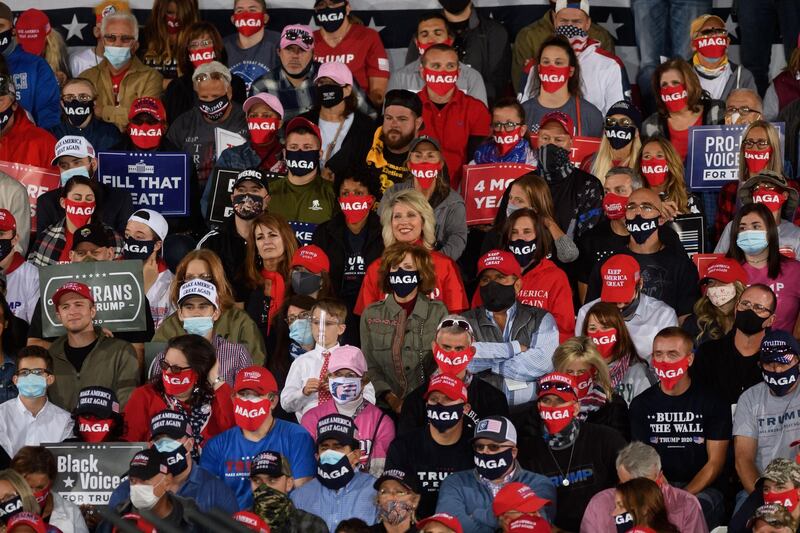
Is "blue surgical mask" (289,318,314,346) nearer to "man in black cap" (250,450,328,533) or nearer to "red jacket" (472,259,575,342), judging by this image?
"red jacket" (472,259,575,342)

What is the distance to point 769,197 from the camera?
1418 cm

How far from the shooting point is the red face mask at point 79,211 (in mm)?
14297

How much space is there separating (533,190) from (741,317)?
6.28 feet

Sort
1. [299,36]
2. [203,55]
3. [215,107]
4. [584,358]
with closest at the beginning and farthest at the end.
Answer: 1. [584,358]
2. [215,107]
3. [299,36]
4. [203,55]

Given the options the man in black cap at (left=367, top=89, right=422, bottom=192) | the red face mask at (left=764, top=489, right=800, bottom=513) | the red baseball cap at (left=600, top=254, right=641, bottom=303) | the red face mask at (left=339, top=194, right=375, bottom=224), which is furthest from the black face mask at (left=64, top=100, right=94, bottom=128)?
the red face mask at (left=764, top=489, right=800, bottom=513)

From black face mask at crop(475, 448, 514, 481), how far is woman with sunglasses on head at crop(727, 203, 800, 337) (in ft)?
9.26

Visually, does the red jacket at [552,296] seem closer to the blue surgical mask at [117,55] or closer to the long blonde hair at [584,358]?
the long blonde hair at [584,358]

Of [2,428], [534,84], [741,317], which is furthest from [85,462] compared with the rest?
[534,84]

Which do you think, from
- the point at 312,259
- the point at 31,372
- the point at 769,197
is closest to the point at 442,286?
the point at 312,259

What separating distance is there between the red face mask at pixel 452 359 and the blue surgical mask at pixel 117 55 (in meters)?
5.32

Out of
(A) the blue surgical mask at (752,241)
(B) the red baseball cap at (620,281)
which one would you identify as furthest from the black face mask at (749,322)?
(A) the blue surgical mask at (752,241)

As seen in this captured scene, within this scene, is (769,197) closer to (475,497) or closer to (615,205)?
(615,205)

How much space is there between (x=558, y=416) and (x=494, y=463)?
595mm

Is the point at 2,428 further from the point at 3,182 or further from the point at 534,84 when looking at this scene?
the point at 534,84
